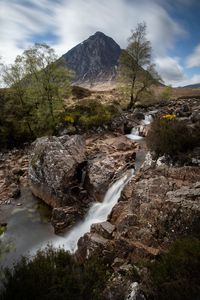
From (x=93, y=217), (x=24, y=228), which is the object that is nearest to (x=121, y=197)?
(x=93, y=217)

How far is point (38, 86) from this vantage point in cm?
2538

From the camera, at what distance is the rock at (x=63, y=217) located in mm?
13594

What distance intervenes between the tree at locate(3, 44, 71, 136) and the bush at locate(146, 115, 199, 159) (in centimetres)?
1546

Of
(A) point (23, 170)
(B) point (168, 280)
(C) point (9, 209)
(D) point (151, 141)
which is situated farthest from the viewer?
(A) point (23, 170)

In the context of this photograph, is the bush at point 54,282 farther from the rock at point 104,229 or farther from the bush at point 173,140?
the bush at point 173,140

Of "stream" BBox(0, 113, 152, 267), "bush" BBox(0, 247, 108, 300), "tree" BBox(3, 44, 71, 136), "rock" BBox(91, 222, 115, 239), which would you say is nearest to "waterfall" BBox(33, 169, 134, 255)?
"stream" BBox(0, 113, 152, 267)

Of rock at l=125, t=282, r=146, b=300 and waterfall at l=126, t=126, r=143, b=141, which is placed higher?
waterfall at l=126, t=126, r=143, b=141

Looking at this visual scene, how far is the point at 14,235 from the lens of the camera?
13.8 meters

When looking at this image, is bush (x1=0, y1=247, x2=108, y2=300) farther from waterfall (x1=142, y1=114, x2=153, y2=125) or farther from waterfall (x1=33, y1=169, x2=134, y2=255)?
waterfall (x1=142, y1=114, x2=153, y2=125)

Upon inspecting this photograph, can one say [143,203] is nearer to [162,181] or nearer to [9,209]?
[162,181]

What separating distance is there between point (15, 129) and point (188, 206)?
24.3 meters

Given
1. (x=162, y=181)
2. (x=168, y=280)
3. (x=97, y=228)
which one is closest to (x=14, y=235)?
(x=97, y=228)

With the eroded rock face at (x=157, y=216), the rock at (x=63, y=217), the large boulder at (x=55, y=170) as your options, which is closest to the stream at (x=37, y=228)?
the rock at (x=63, y=217)

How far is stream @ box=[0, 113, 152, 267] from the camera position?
12.4m
